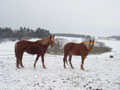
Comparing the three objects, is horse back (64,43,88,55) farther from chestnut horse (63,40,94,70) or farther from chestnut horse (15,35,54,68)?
chestnut horse (15,35,54,68)

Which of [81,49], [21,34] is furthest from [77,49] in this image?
[21,34]

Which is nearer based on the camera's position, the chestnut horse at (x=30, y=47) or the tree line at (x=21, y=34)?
the chestnut horse at (x=30, y=47)

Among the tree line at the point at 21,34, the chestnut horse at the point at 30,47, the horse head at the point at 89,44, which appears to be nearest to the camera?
the chestnut horse at the point at 30,47

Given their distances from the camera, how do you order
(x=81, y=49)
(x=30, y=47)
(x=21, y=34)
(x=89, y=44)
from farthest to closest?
(x=21, y=34)
(x=81, y=49)
(x=89, y=44)
(x=30, y=47)

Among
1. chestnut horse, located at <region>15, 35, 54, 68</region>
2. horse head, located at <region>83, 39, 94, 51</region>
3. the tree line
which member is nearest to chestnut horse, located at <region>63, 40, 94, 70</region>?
horse head, located at <region>83, 39, 94, 51</region>

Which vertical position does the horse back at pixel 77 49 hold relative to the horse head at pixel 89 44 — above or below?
below

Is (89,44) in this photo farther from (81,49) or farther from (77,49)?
(77,49)

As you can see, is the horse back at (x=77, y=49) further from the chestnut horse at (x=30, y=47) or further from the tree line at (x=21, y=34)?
the tree line at (x=21, y=34)

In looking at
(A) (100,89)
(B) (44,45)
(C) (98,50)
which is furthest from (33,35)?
(A) (100,89)

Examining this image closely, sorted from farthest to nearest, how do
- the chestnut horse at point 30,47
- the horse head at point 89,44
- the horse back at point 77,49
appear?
the horse back at point 77,49 < the horse head at point 89,44 < the chestnut horse at point 30,47

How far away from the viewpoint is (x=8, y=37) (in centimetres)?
6191

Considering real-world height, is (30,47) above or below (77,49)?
above

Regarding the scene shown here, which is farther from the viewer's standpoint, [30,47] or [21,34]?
[21,34]

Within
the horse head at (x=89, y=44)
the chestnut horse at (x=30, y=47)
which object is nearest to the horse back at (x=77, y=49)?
the horse head at (x=89, y=44)
